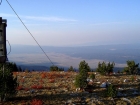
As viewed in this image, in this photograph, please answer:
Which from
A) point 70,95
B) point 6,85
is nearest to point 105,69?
point 70,95

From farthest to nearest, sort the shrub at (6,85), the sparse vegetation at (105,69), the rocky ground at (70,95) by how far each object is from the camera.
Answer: the sparse vegetation at (105,69)
the rocky ground at (70,95)
the shrub at (6,85)

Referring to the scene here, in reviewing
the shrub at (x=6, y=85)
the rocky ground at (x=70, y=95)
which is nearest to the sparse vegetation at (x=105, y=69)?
the rocky ground at (x=70, y=95)

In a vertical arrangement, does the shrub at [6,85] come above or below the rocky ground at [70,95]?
above

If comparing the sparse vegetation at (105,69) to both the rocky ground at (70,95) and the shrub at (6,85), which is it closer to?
the rocky ground at (70,95)

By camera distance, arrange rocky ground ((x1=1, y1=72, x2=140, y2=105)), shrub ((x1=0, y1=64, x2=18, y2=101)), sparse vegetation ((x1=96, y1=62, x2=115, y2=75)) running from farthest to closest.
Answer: sparse vegetation ((x1=96, y1=62, x2=115, y2=75)) → rocky ground ((x1=1, y1=72, x2=140, y2=105)) → shrub ((x1=0, y1=64, x2=18, y2=101))

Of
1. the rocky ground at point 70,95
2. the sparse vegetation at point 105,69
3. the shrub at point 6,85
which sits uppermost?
the sparse vegetation at point 105,69

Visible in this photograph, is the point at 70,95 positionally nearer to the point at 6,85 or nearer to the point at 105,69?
the point at 6,85

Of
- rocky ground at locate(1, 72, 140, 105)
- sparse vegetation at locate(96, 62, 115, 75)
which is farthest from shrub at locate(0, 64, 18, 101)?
sparse vegetation at locate(96, 62, 115, 75)

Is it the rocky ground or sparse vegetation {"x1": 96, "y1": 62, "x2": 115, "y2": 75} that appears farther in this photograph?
sparse vegetation {"x1": 96, "y1": 62, "x2": 115, "y2": 75}

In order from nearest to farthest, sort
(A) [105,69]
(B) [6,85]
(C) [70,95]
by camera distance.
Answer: (B) [6,85] < (C) [70,95] < (A) [105,69]

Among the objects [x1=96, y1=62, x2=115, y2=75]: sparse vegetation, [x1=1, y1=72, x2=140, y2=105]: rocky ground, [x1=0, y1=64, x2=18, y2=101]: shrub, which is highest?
[x1=96, y1=62, x2=115, y2=75]: sparse vegetation

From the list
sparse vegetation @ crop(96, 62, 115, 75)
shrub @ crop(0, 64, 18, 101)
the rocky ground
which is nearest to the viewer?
shrub @ crop(0, 64, 18, 101)

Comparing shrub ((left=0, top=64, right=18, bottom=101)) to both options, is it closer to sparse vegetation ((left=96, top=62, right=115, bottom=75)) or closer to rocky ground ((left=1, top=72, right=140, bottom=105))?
rocky ground ((left=1, top=72, right=140, bottom=105))

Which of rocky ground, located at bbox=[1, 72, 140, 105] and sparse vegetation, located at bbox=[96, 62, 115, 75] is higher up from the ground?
sparse vegetation, located at bbox=[96, 62, 115, 75]
